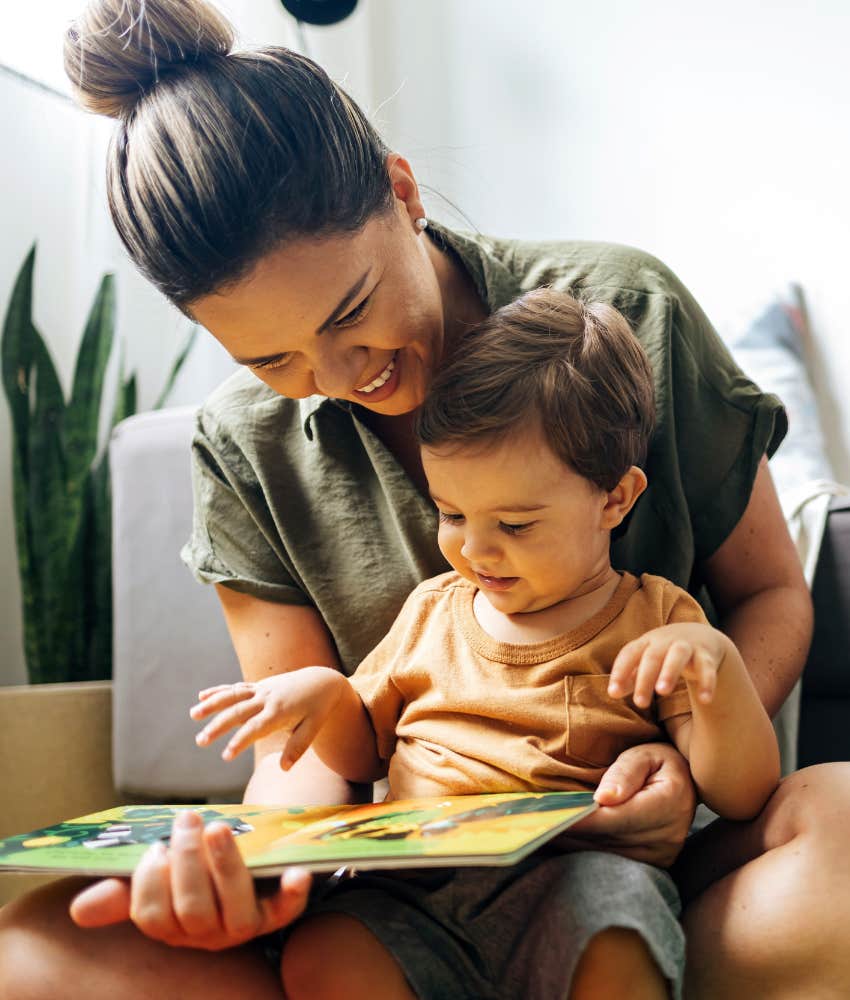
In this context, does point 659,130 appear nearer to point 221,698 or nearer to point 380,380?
point 380,380

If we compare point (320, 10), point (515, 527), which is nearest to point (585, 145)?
point (320, 10)

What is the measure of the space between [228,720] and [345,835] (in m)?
0.13

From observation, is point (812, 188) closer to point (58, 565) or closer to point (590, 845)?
point (58, 565)

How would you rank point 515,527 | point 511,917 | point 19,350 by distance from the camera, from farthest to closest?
point 19,350 < point 515,527 < point 511,917

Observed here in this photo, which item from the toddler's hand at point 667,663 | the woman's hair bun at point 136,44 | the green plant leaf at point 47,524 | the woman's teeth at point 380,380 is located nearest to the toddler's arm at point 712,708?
the toddler's hand at point 667,663

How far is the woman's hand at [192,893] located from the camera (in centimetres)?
63

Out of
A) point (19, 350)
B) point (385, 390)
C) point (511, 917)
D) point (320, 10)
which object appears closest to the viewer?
point (511, 917)

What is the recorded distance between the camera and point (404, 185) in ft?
3.20

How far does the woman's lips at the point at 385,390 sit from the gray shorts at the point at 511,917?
383 mm

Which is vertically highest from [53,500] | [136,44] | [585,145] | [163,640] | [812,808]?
[136,44]

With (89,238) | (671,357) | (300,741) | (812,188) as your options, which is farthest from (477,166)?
(300,741)

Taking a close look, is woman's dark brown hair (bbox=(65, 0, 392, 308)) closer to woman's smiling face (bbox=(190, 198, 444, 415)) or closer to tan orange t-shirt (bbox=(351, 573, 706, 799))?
woman's smiling face (bbox=(190, 198, 444, 415))

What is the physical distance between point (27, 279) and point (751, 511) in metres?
1.16

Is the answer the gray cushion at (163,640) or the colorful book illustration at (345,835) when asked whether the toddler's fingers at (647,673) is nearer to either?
the colorful book illustration at (345,835)
